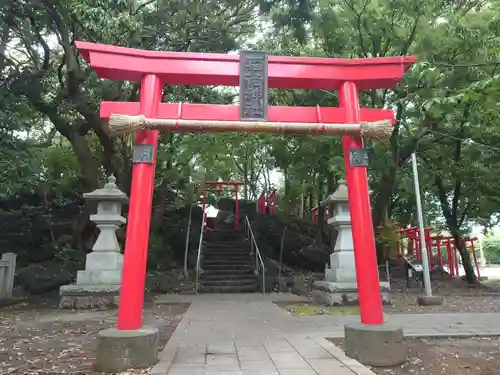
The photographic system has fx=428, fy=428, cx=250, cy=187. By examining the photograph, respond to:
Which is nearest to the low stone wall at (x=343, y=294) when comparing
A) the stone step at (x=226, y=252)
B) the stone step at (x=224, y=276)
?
the stone step at (x=224, y=276)

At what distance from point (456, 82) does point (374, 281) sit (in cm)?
703

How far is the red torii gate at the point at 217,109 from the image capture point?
5.05 m

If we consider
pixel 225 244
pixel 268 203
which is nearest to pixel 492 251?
pixel 268 203

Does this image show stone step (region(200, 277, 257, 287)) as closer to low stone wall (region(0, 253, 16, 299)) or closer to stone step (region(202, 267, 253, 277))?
stone step (region(202, 267, 253, 277))

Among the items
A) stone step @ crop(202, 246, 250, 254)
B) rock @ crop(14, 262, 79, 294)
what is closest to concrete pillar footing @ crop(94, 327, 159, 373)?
rock @ crop(14, 262, 79, 294)

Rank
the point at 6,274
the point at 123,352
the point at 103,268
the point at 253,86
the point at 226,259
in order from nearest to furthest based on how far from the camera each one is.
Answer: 1. the point at 123,352
2. the point at 253,86
3. the point at 103,268
4. the point at 6,274
5. the point at 226,259

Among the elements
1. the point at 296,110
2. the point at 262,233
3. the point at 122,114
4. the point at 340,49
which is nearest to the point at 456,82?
the point at 340,49

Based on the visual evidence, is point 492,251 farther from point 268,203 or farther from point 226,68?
point 226,68

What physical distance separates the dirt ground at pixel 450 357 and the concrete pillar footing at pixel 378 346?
95 mm

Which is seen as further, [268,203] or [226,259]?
[268,203]

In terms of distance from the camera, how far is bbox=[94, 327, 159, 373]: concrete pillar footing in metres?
4.51

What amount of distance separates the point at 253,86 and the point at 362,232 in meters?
2.29

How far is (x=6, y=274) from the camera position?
1023cm

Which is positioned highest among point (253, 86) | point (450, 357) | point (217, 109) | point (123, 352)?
point (253, 86)
